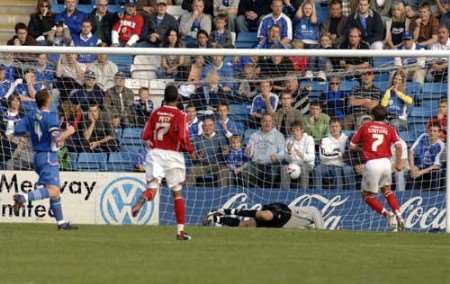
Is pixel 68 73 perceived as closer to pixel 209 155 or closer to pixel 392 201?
pixel 209 155

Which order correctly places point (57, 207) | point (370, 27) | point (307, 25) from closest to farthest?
point (57, 207), point (370, 27), point (307, 25)

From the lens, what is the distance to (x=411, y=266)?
1420 cm

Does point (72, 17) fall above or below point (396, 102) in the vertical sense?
above

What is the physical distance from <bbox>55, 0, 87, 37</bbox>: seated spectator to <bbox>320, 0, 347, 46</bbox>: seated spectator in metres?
4.21

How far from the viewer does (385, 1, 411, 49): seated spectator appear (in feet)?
77.9

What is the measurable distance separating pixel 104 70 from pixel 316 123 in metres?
3.20

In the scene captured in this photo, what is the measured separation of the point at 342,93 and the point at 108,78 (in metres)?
3.42

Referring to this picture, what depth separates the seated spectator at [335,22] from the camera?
77.5 feet

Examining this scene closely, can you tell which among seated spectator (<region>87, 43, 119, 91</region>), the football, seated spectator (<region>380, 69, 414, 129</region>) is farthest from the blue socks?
seated spectator (<region>380, 69, 414, 129</region>)

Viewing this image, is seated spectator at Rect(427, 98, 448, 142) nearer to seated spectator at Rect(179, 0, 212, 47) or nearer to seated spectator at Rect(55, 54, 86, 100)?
seated spectator at Rect(55, 54, 86, 100)

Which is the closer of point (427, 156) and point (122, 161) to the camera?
point (427, 156)

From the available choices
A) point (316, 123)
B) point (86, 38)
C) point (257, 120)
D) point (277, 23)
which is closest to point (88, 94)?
point (257, 120)

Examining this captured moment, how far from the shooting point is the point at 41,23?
24.6m

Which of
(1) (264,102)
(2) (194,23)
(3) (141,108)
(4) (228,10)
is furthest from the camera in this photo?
(4) (228,10)
